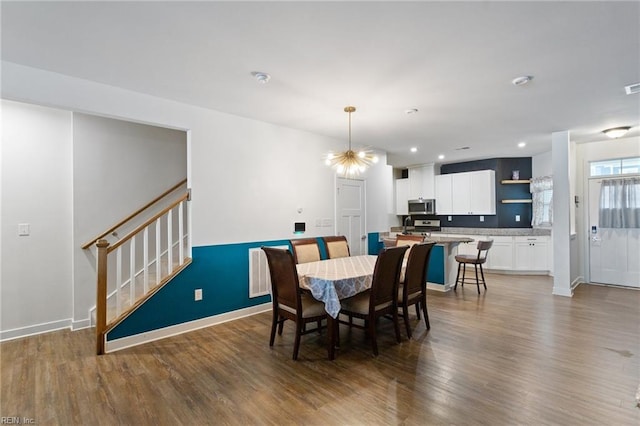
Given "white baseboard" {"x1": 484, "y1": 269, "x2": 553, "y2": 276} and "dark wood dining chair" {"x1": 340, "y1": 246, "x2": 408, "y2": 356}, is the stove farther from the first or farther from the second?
"dark wood dining chair" {"x1": 340, "y1": 246, "x2": 408, "y2": 356}

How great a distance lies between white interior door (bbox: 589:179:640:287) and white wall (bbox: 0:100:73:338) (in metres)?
8.14

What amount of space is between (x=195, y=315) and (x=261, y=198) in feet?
5.48

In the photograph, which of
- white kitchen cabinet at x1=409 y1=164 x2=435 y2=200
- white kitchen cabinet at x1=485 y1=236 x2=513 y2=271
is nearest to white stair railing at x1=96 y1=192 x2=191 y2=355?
white kitchen cabinet at x1=409 y1=164 x2=435 y2=200

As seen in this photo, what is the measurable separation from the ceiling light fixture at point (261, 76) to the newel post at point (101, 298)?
2.10m

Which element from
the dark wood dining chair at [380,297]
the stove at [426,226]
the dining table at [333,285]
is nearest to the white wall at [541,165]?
the stove at [426,226]

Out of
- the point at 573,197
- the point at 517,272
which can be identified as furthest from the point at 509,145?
the point at 517,272

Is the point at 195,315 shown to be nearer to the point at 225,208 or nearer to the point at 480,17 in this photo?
the point at 225,208

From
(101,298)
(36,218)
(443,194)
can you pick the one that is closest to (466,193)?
(443,194)

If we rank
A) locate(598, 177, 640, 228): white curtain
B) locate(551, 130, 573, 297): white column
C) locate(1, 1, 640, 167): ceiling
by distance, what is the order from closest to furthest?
locate(1, 1, 640, 167): ceiling < locate(551, 130, 573, 297): white column < locate(598, 177, 640, 228): white curtain

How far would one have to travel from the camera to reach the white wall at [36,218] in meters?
3.36

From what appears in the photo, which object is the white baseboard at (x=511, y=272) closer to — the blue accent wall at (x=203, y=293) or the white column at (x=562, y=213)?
the white column at (x=562, y=213)

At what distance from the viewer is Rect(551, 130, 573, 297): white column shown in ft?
15.6

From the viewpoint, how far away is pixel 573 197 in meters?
5.29

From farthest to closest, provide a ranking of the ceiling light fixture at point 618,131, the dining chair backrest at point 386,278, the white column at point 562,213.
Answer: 1. the white column at point 562,213
2. the ceiling light fixture at point 618,131
3. the dining chair backrest at point 386,278
